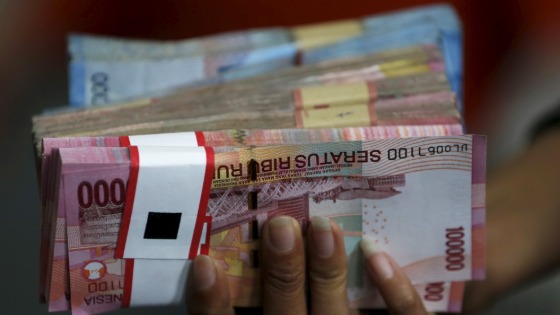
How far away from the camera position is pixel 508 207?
3.15ft

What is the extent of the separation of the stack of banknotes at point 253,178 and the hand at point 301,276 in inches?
0.5

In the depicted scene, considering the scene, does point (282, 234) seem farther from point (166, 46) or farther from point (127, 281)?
point (166, 46)

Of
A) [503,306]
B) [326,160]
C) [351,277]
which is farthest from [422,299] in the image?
[503,306]

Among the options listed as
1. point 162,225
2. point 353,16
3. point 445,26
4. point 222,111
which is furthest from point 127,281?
→ point 353,16

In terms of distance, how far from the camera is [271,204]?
552 millimetres

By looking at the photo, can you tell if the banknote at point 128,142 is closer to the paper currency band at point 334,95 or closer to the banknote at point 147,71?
the paper currency band at point 334,95

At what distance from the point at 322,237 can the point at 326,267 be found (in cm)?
3

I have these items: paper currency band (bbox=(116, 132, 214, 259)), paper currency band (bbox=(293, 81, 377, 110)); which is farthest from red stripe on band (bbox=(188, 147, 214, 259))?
paper currency band (bbox=(293, 81, 377, 110))

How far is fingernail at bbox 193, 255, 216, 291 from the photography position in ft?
1.79

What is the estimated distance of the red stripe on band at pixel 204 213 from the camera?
515mm

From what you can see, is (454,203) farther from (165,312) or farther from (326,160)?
(165,312)

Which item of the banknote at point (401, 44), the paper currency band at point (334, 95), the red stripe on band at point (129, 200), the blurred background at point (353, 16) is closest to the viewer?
the red stripe on band at point (129, 200)

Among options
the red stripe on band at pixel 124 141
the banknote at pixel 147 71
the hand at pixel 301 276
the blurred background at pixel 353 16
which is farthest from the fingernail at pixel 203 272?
the blurred background at pixel 353 16

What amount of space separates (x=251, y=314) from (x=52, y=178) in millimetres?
222
